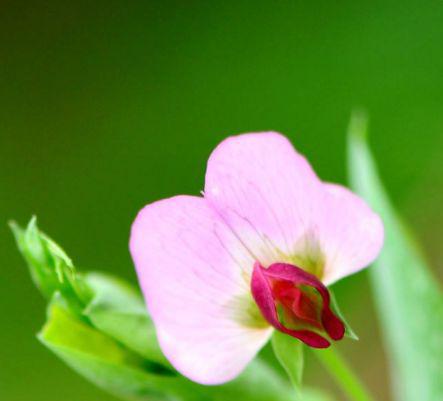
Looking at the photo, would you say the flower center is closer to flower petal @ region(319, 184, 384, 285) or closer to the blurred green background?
flower petal @ region(319, 184, 384, 285)

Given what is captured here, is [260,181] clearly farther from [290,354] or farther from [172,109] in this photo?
[172,109]

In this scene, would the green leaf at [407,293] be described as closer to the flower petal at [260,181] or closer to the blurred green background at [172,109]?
the flower petal at [260,181]

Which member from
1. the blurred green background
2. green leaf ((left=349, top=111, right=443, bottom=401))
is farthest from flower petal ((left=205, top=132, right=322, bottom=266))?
the blurred green background

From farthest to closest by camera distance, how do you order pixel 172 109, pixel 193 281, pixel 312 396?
pixel 172 109
pixel 312 396
pixel 193 281

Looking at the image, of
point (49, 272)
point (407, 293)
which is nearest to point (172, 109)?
point (407, 293)

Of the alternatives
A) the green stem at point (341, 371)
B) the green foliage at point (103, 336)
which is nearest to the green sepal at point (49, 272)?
the green foliage at point (103, 336)

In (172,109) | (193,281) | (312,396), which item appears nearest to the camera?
(193,281)

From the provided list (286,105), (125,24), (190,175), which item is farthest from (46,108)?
(286,105)
